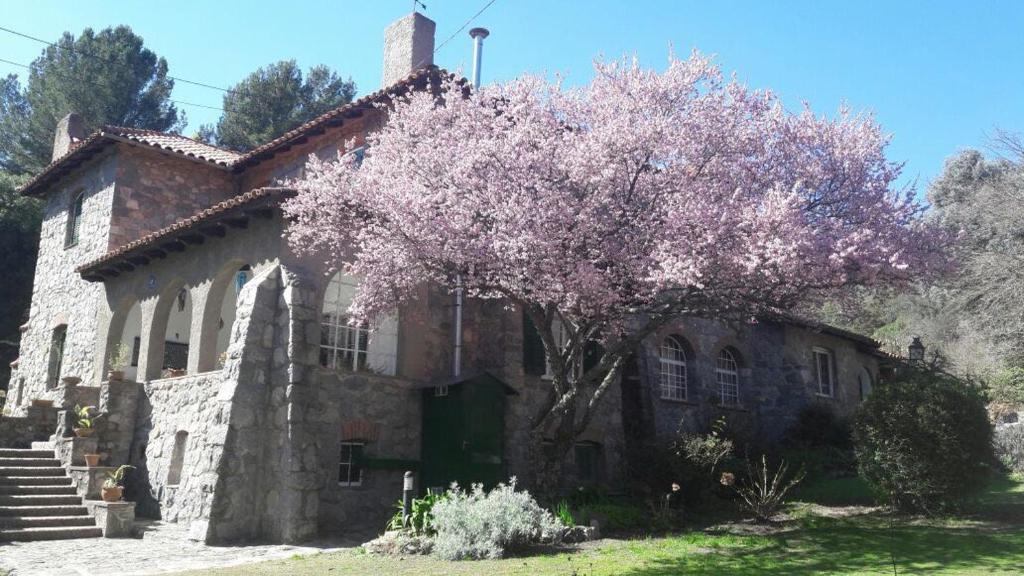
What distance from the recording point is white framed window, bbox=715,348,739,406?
1928 centimetres

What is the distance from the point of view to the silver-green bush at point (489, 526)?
882 cm

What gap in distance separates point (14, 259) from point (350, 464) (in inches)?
801

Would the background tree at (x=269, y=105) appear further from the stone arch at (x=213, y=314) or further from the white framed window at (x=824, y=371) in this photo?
the white framed window at (x=824, y=371)

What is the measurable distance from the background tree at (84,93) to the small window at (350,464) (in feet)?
84.6

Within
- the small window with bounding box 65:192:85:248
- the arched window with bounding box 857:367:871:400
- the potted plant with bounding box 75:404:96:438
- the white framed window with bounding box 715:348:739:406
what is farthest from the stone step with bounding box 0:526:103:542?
the arched window with bounding box 857:367:871:400

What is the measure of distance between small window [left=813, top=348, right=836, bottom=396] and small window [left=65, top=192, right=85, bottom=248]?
1935 centimetres

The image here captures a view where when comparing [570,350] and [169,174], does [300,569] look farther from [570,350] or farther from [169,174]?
[169,174]

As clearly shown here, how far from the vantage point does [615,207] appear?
33.7ft

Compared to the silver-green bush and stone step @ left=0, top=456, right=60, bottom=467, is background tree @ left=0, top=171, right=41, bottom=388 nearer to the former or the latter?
stone step @ left=0, top=456, right=60, bottom=467

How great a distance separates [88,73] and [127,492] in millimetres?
25687

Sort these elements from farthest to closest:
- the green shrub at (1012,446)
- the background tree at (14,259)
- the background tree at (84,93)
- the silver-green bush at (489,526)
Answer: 1. the background tree at (84,93)
2. the background tree at (14,259)
3. the green shrub at (1012,446)
4. the silver-green bush at (489,526)

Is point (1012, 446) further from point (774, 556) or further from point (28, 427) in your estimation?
point (28, 427)

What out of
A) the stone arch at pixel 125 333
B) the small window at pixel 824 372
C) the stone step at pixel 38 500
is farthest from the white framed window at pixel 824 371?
the stone step at pixel 38 500

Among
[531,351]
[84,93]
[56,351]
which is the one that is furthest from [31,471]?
[84,93]
